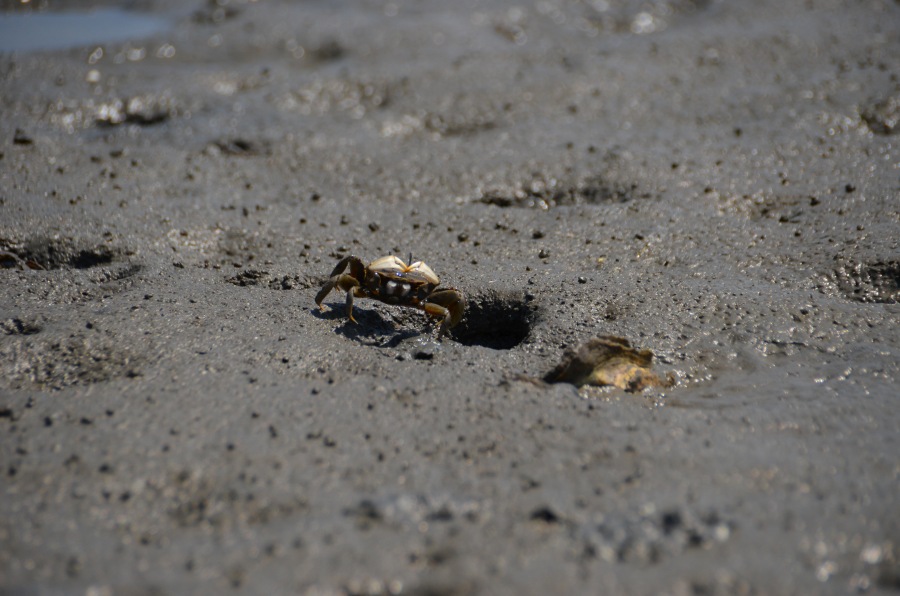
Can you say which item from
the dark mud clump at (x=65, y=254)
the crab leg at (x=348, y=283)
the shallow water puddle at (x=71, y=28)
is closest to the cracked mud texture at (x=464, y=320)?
the dark mud clump at (x=65, y=254)

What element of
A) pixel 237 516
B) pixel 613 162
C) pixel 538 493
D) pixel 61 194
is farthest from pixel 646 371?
pixel 61 194

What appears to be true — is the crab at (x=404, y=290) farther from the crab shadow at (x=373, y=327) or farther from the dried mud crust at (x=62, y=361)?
the dried mud crust at (x=62, y=361)

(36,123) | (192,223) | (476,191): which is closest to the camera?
(192,223)

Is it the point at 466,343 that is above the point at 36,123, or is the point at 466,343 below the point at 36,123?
below

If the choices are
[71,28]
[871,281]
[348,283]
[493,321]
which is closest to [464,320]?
[493,321]

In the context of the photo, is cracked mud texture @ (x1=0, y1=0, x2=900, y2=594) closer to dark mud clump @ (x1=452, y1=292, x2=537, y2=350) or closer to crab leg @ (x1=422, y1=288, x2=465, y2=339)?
dark mud clump @ (x1=452, y1=292, x2=537, y2=350)

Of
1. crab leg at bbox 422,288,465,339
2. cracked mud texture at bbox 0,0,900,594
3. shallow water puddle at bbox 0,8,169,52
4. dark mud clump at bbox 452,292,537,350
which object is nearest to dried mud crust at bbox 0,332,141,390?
cracked mud texture at bbox 0,0,900,594

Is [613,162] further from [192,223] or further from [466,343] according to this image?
[192,223]
